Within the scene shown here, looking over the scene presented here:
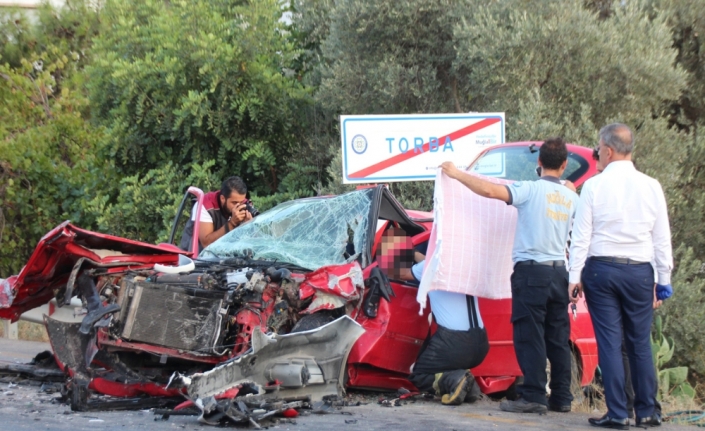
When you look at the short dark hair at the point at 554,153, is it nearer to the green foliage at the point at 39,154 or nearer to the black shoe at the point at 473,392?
the black shoe at the point at 473,392

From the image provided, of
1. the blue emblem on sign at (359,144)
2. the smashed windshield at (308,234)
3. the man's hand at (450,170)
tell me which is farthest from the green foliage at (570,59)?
the man's hand at (450,170)

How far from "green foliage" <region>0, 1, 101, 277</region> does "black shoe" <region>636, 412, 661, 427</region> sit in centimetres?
1086

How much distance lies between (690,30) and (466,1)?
12.1 ft

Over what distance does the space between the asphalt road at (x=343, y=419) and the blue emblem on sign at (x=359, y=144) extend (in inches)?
118

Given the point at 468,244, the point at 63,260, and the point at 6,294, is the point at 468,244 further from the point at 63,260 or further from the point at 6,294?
the point at 6,294

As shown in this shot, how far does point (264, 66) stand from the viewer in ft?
41.8

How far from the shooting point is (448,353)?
20.5 ft

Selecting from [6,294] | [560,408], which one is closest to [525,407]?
[560,408]

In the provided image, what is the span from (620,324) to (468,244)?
121 centimetres

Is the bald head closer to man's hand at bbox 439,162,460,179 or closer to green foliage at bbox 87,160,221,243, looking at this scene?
man's hand at bbox 439,162,460,179

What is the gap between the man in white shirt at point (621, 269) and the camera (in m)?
5.58

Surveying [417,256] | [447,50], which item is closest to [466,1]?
[447,50]

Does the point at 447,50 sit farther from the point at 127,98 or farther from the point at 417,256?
the point at 417,256

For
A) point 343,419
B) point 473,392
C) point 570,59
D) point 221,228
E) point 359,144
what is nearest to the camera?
point 343,419
